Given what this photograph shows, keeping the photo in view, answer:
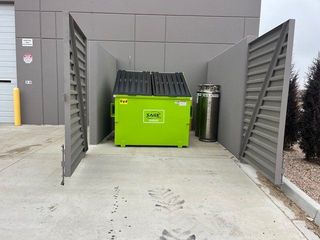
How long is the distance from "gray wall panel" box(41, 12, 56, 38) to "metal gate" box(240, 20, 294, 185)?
5884mm

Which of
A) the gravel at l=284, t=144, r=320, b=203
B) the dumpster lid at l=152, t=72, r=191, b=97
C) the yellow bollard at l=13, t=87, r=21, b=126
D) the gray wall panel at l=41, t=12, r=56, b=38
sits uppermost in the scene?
the gray wall panel at l=41, t=12, r=56, b=38

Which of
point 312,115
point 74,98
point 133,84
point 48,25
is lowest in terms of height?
point 312,115

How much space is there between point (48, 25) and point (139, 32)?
8.74 ft

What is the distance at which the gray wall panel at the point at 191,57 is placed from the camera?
7.79 m

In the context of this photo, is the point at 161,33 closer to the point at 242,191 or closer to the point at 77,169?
the point at 77,169

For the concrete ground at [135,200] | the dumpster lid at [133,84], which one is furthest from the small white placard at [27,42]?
the concrete ground at [135,200]

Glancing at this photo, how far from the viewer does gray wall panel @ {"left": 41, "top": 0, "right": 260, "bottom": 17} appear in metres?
7.63

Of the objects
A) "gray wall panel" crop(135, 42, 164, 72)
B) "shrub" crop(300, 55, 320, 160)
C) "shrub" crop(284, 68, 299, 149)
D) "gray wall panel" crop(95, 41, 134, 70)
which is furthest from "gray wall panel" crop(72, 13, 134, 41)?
"shrub" crop(300, 55, 320, 160)

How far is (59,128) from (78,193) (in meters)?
4.94

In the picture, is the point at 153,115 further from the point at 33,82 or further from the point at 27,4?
the point at 27,4

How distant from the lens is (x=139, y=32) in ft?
25.4

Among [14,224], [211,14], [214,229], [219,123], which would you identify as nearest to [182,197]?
[214,229]

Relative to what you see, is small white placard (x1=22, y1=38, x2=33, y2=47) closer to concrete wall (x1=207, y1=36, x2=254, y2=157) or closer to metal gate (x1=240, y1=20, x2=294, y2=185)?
concrete wall (x1=207, y1=36, x2=254, y2=157)

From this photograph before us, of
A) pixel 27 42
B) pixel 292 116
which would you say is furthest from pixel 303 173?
pixel 27 42
